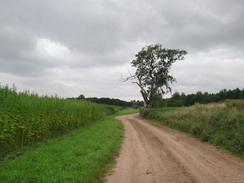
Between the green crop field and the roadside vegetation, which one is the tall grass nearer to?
the green crop field

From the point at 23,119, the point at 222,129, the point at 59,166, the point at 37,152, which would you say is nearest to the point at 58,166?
the point at 59,166

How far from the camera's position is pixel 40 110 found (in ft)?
40.1

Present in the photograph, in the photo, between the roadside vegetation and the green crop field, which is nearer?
the green crop field

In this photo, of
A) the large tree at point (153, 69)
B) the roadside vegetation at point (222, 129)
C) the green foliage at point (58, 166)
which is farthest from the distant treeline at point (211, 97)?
the green foliage at point (58, 166)

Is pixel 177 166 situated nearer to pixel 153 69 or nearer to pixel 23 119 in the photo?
pixel 23 119

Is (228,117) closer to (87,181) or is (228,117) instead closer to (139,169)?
(139,169)

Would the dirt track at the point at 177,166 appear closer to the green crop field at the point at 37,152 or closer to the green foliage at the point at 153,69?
the green crop field at the point at 37,152

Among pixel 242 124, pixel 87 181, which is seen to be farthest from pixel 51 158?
pixel 242 124

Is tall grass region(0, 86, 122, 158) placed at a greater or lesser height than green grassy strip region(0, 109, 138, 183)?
greater

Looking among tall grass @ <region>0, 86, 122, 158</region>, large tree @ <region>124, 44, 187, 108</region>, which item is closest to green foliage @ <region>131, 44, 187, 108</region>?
large tree @ <region>124, 44, 187, 108</region>

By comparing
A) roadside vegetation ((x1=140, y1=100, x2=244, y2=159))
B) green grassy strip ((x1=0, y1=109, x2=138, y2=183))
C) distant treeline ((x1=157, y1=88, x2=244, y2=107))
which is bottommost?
green grassy strip ((x1=0, y1=109, x2=138, y2=183))

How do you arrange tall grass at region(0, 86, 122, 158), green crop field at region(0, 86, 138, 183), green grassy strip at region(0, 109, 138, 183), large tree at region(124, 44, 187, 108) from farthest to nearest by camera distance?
large tree at region(124, 44, 187, 108) < tall grass at region(0, 86, 122, 158) < green crop field at region(0, 86, 138, 183) < green grassy strip at region(0, 109, 138, 183)

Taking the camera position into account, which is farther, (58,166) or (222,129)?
(222,129)

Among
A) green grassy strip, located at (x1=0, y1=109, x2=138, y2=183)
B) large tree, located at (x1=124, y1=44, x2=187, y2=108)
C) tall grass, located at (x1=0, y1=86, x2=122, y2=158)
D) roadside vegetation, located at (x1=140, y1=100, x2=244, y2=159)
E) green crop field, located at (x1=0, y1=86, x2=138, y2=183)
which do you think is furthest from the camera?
large tree, located at (x1=124, y1=44, x2=187, y2=108)
